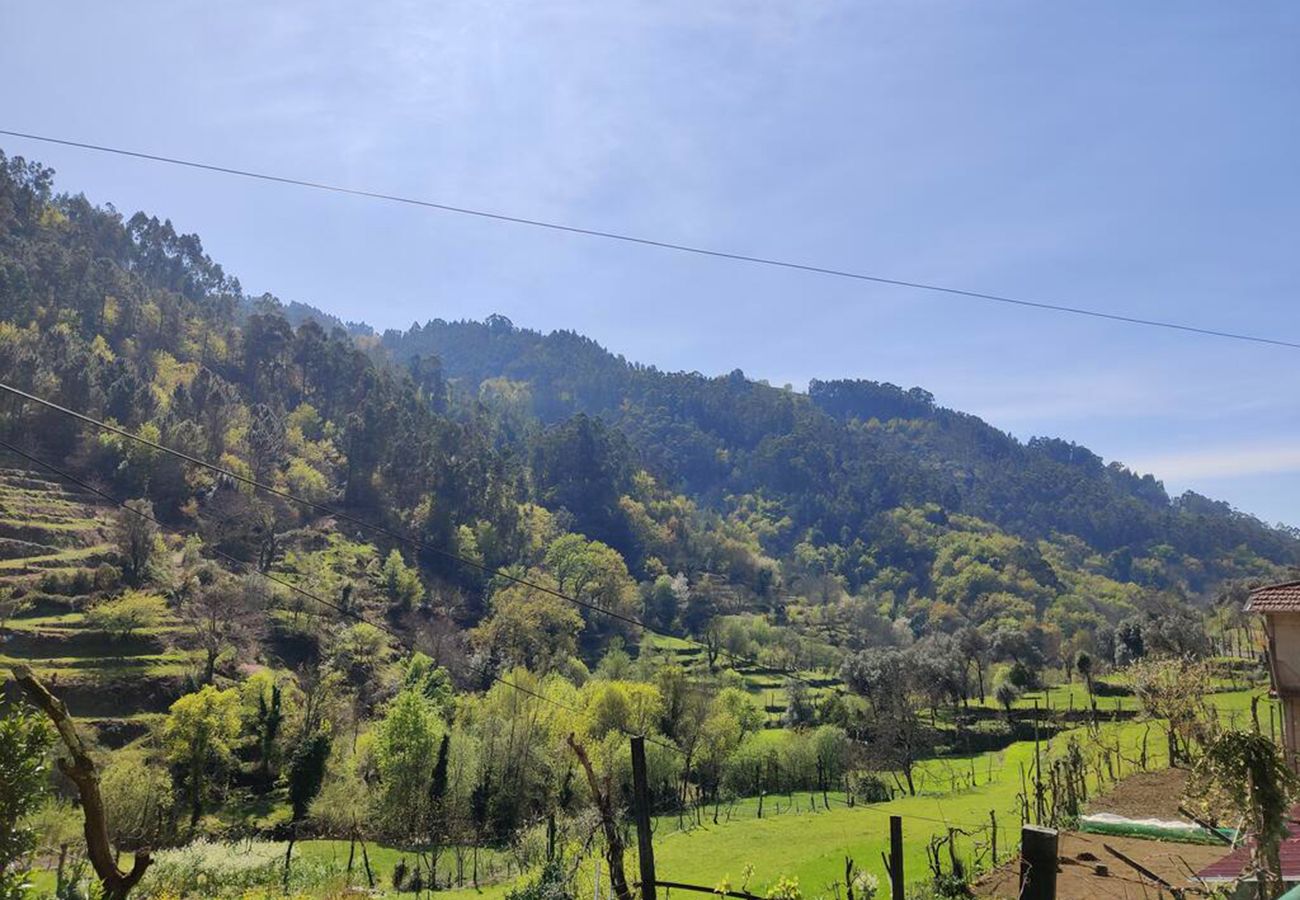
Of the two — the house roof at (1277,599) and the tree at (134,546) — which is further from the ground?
the tree at (134,546)

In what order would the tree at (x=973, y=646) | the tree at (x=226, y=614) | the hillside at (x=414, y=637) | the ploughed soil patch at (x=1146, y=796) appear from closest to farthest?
the ploughed soil patch at (x=1146, y=796) < the hillside at (x=414, y=637) < the tree at (x=226, y=614) < the tree at (x=973, y=646)

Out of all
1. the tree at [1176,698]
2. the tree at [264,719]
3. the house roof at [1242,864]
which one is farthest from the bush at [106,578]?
the house roof at [1242,864]

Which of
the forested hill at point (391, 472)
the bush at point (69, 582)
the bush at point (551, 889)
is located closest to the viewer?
the bush at point (551, 889)

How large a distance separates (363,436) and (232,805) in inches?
2759

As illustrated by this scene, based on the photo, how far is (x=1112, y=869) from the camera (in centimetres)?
1819

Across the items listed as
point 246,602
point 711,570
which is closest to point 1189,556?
point 711,570

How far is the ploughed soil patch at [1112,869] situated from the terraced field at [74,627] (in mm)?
51676

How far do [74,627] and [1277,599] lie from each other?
67.1 meters

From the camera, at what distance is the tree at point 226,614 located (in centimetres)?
6150

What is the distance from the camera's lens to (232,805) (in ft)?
151

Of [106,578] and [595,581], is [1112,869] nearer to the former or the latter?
[106,578]

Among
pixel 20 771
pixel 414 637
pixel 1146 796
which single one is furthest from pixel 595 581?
pixel 20 771

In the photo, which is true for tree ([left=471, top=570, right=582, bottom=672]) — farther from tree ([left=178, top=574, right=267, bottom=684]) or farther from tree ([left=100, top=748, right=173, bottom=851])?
tree ([left=100, top=748, right=173, bottom=851])

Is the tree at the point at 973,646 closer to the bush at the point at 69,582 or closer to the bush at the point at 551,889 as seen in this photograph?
the bush at the point at 551,889
